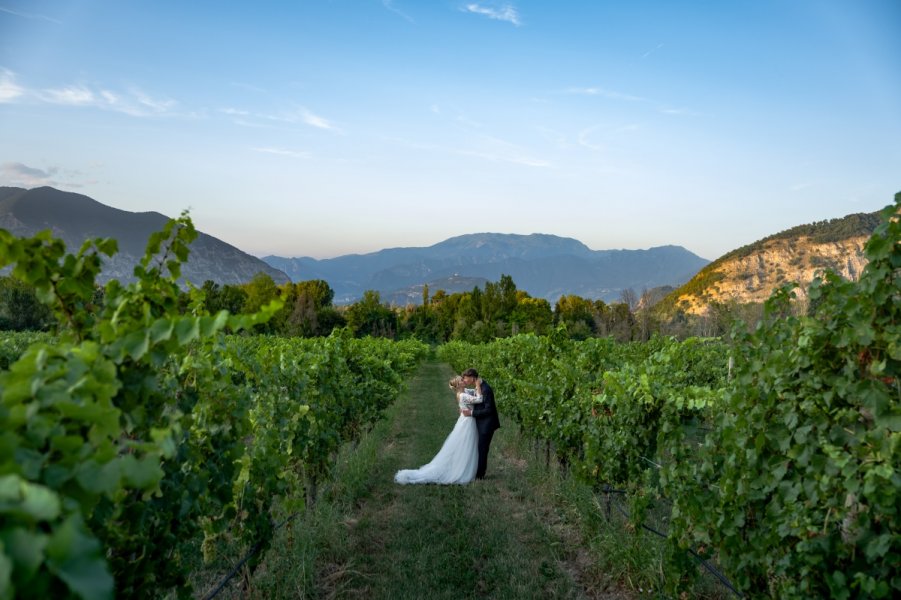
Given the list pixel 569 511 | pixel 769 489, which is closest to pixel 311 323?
pixel 569 511

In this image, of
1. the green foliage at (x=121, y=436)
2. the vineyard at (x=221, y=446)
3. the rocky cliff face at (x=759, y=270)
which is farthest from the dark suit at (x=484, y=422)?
the rocky cliff face at (x=759, y=270)

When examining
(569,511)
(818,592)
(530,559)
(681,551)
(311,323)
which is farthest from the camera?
(311,323)

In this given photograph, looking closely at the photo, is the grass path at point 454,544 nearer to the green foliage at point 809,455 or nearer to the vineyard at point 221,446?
the vineyard at point 221,446

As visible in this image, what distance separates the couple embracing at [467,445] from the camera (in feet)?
29.2

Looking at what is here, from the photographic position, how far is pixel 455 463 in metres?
9.05

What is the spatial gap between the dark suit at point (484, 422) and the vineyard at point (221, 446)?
4.89 m

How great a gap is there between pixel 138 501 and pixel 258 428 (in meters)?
2.52

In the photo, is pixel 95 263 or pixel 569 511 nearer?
pixel 95 263

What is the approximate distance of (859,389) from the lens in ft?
8.18

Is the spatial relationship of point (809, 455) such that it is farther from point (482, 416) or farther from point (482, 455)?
point (482, 416)

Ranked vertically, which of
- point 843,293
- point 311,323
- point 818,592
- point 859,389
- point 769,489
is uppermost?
point 843,293

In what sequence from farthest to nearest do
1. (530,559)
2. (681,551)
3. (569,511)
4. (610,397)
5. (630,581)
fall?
(569,511) < (610,397) < (530,559) < (630,581) < (681,551)

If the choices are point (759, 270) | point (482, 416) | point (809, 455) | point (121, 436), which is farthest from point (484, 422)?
point (759, 270)

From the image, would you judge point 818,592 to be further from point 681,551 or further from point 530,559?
point 530,559
